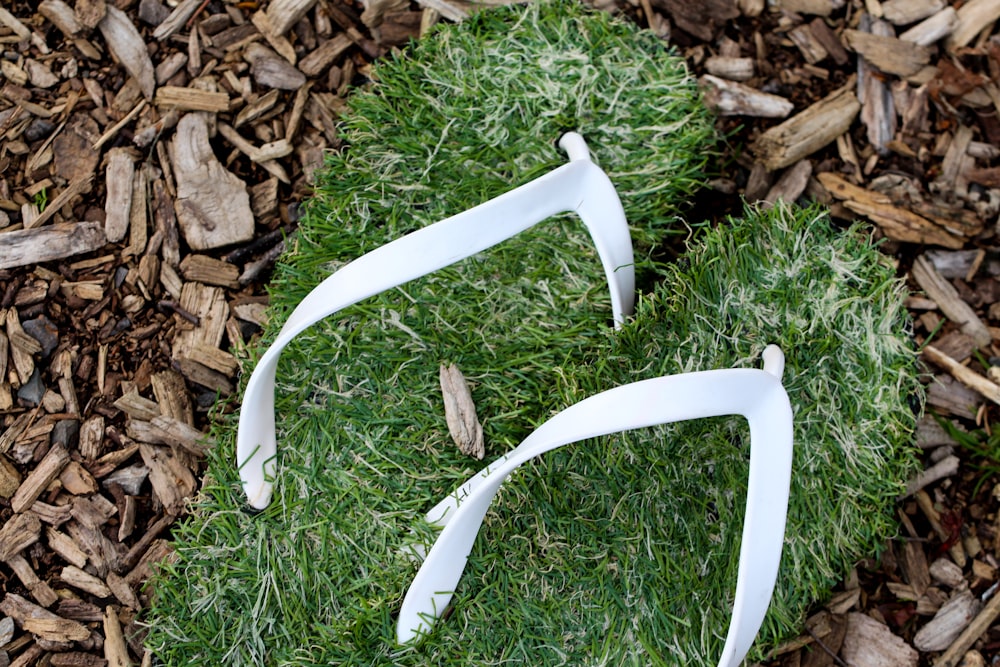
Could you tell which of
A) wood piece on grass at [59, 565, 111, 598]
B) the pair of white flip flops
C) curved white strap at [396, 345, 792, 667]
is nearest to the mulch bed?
wood piece on grass at [59, 565, 111, 598]

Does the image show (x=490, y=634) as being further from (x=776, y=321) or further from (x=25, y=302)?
(x=25, y=302)

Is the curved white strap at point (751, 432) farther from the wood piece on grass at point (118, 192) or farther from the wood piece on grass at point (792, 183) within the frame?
the wood piece on grass at point (118, 192)

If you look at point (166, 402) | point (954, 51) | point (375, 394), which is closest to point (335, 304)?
point (375, 394)

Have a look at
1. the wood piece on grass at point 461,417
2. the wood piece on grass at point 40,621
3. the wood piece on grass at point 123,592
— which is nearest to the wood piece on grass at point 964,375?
the wood piece on grass at point 461,417

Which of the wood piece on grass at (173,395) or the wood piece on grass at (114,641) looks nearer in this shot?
the wood piece on grass at (114,641)

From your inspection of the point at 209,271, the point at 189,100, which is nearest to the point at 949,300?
the point at 209,271

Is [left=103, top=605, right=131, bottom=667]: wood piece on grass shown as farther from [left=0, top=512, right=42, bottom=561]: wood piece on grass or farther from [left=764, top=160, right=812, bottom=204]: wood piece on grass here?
[left=764, top=160, right=812, bottom=204]: wood piece on grass
